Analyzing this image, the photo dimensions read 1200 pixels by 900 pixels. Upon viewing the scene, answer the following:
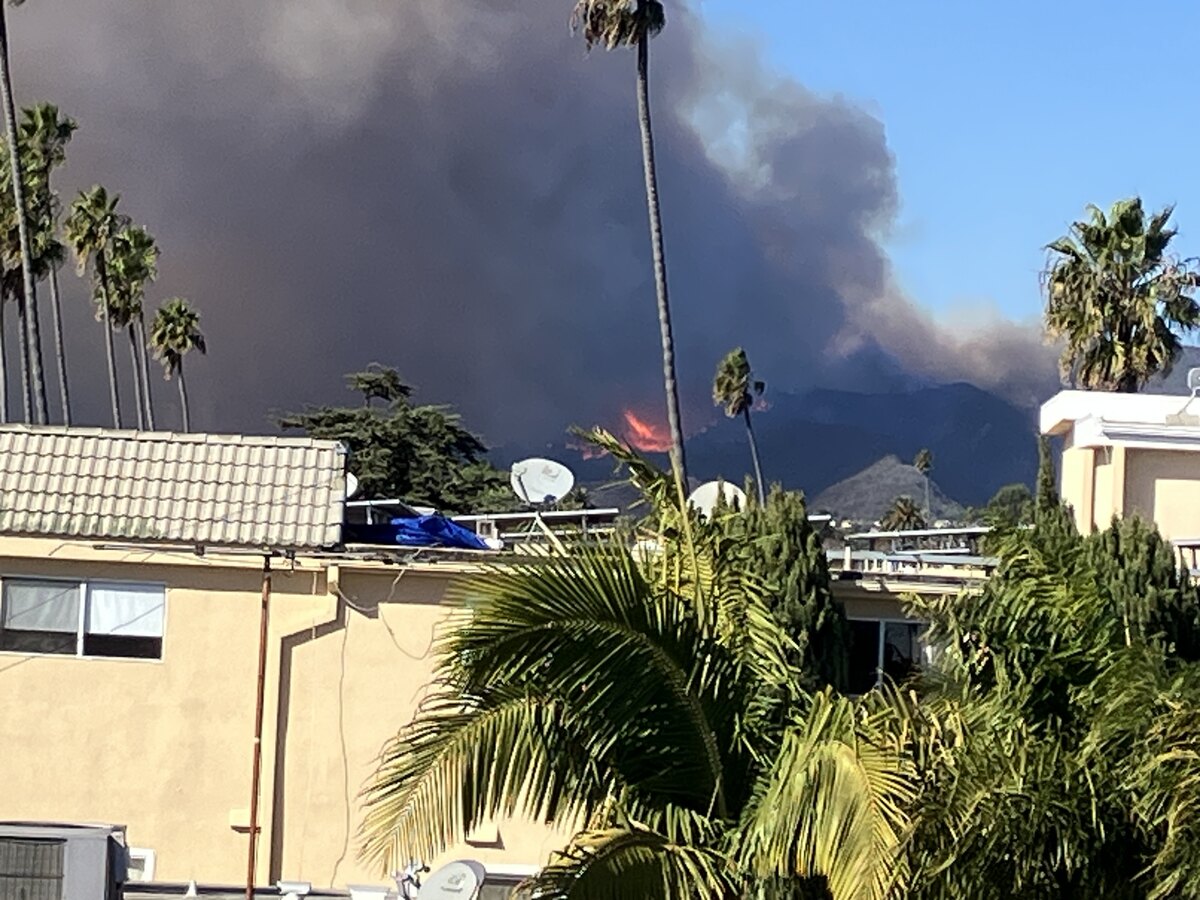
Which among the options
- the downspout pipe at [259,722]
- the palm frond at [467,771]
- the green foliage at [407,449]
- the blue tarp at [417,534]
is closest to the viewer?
the palm frond at [467,771]

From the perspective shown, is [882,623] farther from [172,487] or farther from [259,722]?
[172,487]

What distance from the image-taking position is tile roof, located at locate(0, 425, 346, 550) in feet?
75.2

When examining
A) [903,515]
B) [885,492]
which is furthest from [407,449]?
[885,492]

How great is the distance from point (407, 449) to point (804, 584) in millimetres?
55343

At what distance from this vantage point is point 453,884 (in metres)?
16.4

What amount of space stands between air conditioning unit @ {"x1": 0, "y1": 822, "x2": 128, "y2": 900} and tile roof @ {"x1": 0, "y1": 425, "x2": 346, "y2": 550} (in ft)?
21.6

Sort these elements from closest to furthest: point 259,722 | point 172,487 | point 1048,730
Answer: point 1048,730 → point 259,722 → point 172,487

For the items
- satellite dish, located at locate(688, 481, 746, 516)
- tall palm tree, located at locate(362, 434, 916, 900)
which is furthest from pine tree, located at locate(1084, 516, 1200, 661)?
satellite dish, located at locate(688, 481, 746, 516)

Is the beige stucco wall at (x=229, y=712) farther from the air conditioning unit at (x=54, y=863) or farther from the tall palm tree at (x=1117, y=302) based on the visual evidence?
the tall palm tree at (x=1117, y=302)

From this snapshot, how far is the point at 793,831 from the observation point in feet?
30.8

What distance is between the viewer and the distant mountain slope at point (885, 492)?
143 metres

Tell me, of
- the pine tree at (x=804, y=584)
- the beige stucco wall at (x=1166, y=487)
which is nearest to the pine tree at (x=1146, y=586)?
the pine tree at (x=804, y=584)

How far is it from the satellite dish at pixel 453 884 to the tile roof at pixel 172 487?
6.92 meters

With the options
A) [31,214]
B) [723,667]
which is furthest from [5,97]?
[723,667]
